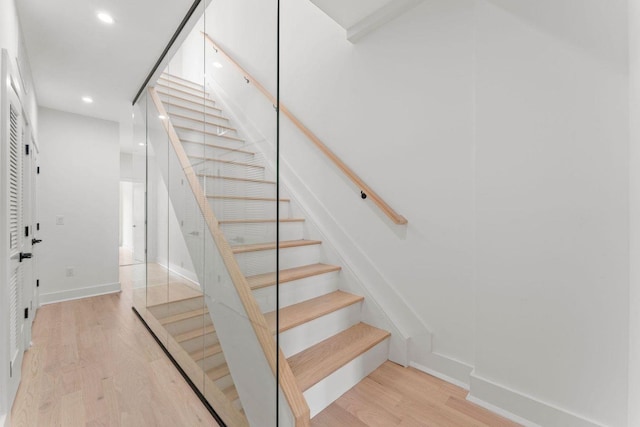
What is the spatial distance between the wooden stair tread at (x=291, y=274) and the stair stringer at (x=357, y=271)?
5.6 inches

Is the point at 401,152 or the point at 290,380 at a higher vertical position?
the point at 401,152

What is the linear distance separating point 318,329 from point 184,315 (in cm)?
103

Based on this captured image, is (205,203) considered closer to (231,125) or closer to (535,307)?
(231,125)

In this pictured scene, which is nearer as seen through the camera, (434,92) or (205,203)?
(205,203)

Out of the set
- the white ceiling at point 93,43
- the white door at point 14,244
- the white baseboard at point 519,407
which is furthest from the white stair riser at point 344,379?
the white ceiling at point 93,43

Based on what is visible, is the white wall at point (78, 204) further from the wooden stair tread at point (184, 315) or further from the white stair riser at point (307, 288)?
the white stair riser at point (307, 288)

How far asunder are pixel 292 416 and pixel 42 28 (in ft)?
10.9

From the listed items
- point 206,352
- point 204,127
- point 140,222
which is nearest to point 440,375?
point 206,352

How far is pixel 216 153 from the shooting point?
1.70m

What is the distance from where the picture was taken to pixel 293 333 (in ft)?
5.64

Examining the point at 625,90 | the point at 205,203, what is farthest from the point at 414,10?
the point at 205,203

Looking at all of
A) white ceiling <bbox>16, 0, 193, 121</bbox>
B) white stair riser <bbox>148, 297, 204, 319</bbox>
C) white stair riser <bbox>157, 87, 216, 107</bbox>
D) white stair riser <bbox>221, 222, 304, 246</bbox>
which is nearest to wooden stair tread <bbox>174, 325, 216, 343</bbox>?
white stair riser <bbox>148, 297, 204, 319</bbox>

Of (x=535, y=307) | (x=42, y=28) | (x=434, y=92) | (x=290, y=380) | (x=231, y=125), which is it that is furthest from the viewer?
(x=42, y=28)

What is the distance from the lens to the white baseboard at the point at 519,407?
136 centimetres
